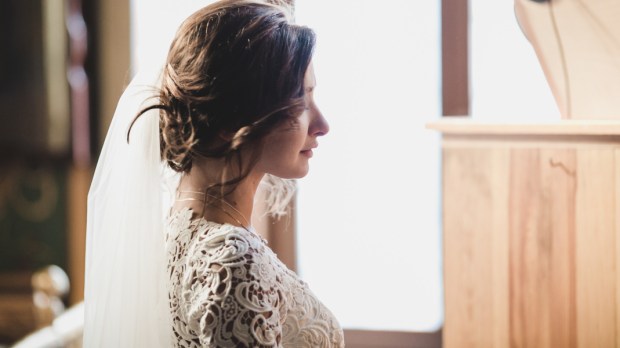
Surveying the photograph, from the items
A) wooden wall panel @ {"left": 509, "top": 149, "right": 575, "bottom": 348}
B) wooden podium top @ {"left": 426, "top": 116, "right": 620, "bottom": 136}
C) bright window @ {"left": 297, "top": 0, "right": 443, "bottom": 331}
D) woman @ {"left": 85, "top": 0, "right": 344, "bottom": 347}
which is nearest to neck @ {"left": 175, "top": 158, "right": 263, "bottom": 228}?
woman @ {"left": 85, "top": 0, "right": 344, "bottom": 347}

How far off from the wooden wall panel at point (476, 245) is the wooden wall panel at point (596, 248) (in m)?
0.15

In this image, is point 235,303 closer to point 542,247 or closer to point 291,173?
point 291,173

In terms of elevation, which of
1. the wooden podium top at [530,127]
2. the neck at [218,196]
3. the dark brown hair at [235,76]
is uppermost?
the dark brown hair at [235,76]

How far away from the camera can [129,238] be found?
1445 mm

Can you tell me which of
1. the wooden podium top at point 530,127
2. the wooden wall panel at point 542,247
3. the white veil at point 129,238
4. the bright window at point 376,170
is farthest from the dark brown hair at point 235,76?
the bright window at point 376,170

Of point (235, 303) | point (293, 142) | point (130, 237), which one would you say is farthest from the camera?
point (130, 237)

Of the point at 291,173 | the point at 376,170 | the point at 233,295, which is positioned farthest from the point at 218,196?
the point at 376,170

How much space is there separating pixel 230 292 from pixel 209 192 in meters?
0.24

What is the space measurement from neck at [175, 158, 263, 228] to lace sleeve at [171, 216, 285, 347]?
82mm

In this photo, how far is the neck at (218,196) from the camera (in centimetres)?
135

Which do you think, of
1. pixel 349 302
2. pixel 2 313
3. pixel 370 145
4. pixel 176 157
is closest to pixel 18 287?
pixel 2 313

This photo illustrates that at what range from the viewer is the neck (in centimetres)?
135

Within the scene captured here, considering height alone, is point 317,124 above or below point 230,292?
above

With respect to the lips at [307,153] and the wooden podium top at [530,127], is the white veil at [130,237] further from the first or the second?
the wooden podium top at [530,127]
